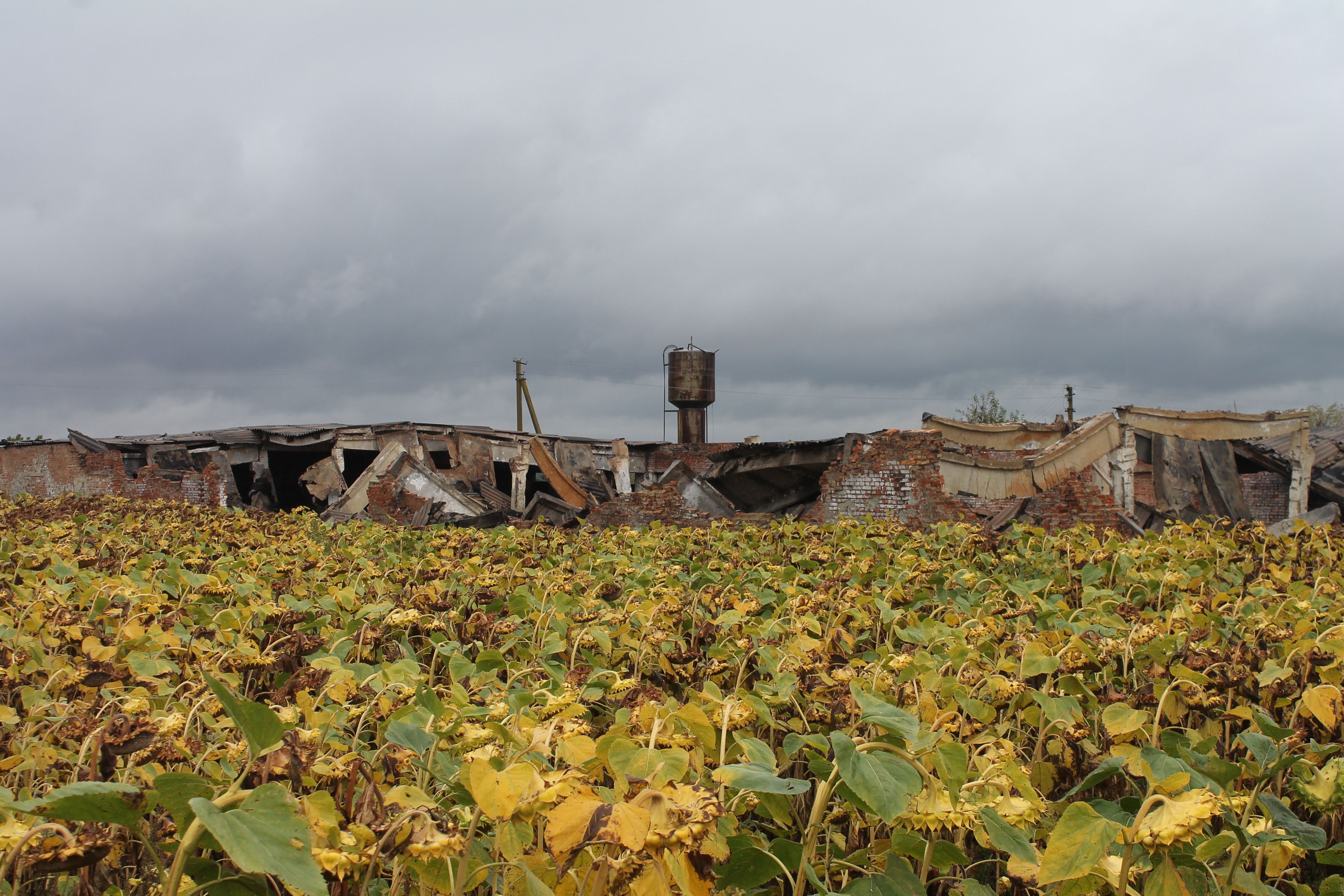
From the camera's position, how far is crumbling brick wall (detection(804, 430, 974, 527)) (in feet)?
40.6

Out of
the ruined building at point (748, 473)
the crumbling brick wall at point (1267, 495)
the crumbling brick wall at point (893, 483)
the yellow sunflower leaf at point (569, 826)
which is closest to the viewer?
the yellow sunflower leaf at point (569, 826)

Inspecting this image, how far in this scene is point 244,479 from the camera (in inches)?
846

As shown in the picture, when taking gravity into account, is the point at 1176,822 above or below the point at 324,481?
below

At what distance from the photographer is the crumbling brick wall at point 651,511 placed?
46.5 ft

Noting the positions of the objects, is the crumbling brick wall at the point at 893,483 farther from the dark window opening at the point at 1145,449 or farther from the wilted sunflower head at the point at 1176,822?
the wilted sunflower head at the point at 1176,822

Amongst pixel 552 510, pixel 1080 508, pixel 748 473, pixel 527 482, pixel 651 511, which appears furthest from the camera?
pixel 527 482

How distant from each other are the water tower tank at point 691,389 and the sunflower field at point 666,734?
2425 cm

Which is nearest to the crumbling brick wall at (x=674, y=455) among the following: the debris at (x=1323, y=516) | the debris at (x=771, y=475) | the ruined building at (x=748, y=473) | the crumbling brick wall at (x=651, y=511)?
the ruined building at (x=748, y=473)

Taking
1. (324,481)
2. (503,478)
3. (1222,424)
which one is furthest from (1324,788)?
(503,478)

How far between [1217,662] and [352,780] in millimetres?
2481

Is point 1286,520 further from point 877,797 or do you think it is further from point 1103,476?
point 877,797

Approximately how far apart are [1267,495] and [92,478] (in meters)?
26.3

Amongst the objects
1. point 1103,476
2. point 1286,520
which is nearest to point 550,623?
point 1103,476

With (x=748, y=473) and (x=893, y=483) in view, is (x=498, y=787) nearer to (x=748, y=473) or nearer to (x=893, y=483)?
(x=893, y=483)
